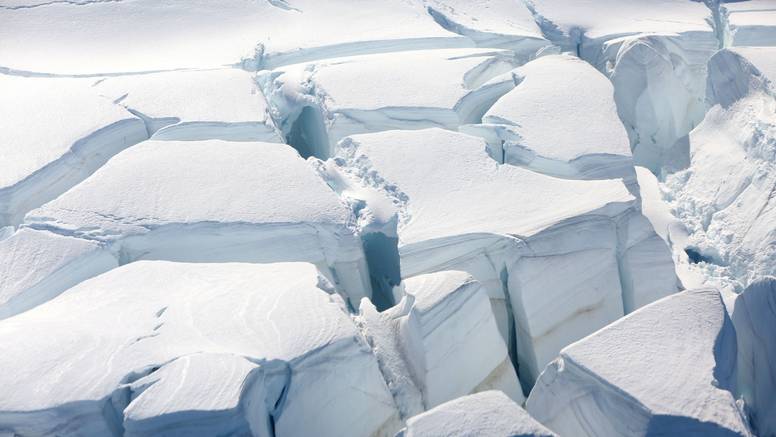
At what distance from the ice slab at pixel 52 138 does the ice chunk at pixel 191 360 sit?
51 cm

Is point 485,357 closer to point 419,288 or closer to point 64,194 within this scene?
point 419,288

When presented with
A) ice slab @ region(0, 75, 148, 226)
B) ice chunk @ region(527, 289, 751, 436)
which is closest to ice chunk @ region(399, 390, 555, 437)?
ice chunk @ region(527, 289, 751, 436)

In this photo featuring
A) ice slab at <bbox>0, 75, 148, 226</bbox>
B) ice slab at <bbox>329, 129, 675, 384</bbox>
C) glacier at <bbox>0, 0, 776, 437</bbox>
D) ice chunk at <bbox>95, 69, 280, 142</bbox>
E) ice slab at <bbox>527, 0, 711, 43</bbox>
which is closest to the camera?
glacier at <bbox>0, 0, 776, 437</bbox>

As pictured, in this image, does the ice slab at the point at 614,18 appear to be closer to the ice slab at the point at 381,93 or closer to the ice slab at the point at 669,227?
the ice slab at the point at 381,93

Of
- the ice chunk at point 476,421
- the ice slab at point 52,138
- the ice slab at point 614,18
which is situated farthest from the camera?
the ice slab at point 614,18

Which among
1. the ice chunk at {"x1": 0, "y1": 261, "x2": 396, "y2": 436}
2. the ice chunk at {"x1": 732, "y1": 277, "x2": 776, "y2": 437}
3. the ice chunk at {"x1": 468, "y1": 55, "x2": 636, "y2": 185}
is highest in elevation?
the ice chunk at {"x1": 468, "y1": 55, "x2": 636, "y2": 185}

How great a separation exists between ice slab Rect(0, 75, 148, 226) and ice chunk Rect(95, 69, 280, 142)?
77mm

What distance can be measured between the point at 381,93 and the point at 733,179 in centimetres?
129

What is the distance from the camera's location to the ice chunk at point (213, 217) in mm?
1991

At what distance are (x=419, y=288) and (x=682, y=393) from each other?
2.15 feet

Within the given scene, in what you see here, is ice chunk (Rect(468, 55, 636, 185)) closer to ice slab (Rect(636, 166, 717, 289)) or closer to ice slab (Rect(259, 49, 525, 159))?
ice slab (Rect(259, 49, 525, 159))

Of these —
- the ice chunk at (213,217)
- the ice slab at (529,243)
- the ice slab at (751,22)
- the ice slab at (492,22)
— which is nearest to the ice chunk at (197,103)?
the ice chunk at (213,217)

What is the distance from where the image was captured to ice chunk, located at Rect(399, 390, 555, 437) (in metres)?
1.41

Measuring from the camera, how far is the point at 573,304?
77.7 inches
